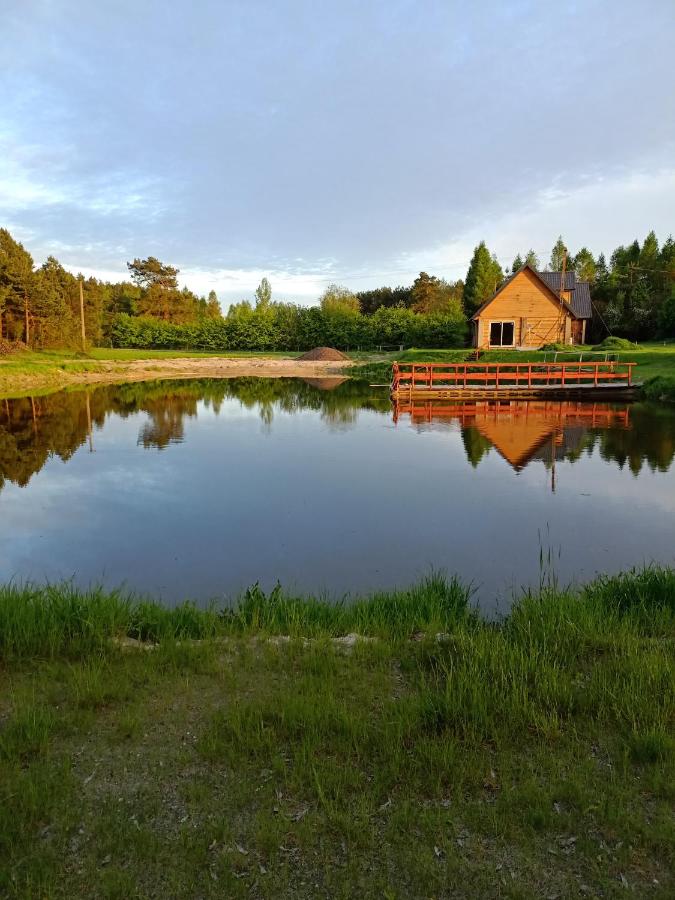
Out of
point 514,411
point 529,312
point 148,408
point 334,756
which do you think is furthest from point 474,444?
point 529,312

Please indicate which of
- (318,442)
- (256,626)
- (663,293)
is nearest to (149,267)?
(663,293)

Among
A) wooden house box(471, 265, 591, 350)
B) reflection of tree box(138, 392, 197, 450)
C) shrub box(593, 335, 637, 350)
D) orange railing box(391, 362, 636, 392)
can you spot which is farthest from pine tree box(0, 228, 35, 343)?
shrub box(593, 335, 637, 350)

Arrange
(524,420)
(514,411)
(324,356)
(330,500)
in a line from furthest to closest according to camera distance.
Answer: (324,356), (514,411), (524,420), (330,500)

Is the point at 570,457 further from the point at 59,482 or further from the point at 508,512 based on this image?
the point at 59,482

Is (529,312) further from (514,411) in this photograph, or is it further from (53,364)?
(53,364)

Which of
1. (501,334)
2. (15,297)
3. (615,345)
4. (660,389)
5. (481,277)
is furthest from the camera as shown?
(481,277)

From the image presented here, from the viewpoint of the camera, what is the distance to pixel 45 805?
2.88 meters

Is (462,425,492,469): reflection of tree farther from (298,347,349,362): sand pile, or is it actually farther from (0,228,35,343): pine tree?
(0,228,35,343): pine tree

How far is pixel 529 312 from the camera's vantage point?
38562mm

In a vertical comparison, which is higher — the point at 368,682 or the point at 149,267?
the point at 149,267

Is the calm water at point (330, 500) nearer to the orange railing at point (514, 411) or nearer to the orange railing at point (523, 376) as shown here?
the orange railing at point (514, 411)

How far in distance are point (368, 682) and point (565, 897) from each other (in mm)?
1811

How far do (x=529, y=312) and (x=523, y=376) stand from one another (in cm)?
1480

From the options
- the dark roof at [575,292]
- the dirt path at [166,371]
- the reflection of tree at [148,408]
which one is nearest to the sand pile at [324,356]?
the dirt path at [166,371]
